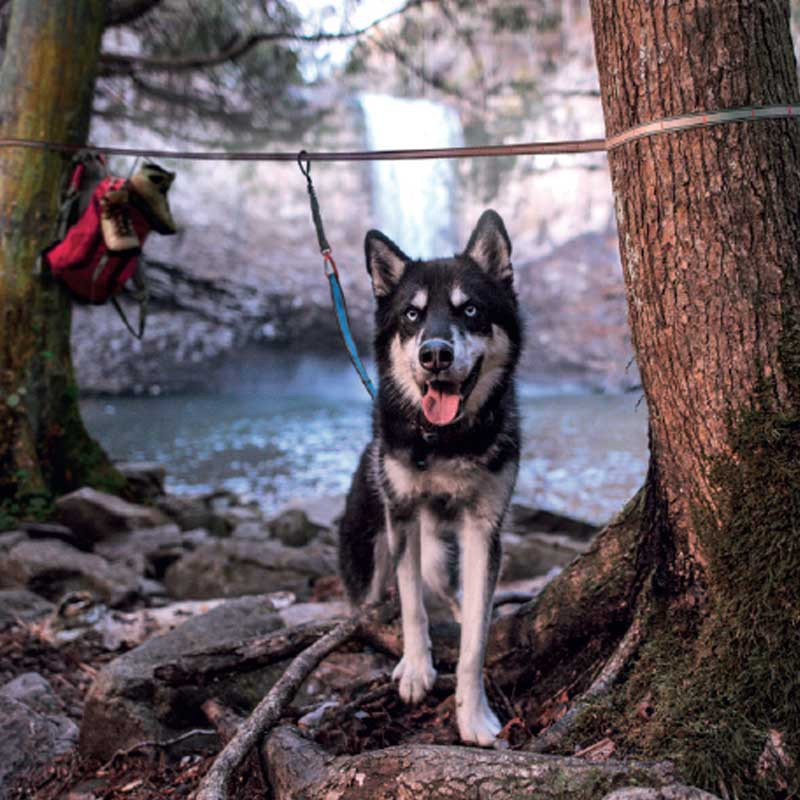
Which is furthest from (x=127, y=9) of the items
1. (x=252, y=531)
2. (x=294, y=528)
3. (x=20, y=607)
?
(x=20, y=607)

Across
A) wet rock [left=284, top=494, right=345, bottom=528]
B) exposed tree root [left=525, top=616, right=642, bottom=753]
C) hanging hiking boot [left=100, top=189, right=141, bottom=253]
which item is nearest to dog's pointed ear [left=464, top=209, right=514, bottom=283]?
exposed tree root [left=525, top=616, right=642, bottom=753]

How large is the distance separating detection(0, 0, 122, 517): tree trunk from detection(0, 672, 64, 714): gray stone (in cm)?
243

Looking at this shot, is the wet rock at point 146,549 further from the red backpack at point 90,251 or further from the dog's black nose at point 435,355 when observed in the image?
the dog's black nose at point 435,355

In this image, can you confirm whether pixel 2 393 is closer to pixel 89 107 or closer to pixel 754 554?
pixel 89 107

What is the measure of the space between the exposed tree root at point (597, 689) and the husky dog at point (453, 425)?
1.23 feet

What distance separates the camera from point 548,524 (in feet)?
20.2

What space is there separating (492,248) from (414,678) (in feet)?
4.77

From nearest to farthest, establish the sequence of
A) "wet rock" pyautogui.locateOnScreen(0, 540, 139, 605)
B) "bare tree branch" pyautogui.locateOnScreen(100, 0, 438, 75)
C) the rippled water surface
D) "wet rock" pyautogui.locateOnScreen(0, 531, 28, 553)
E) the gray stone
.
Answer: the gray stone < "wet rock" pyautogui.locateOnScreen(0, 540, 139, 605) < "wet rock" pyautogui.locateOnScreen(0, 531, 28, 553) < "bare tree branch" pyautogui.locateOnScreen(100, 0, 438, 75) < the rippled water surface

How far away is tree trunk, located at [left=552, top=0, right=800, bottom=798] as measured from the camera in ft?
5.82

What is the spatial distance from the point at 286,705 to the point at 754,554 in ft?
4.54

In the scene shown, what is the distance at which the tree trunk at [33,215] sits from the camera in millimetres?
5121

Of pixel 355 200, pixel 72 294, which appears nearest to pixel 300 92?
pixel 72 294

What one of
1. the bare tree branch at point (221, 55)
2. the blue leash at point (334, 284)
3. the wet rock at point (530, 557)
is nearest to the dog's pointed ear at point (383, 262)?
the blue leash at point (334, 284)

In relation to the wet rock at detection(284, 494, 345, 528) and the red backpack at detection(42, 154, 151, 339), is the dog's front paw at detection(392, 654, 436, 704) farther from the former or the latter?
the wet rock at detection(284, 494, 345, 528)
